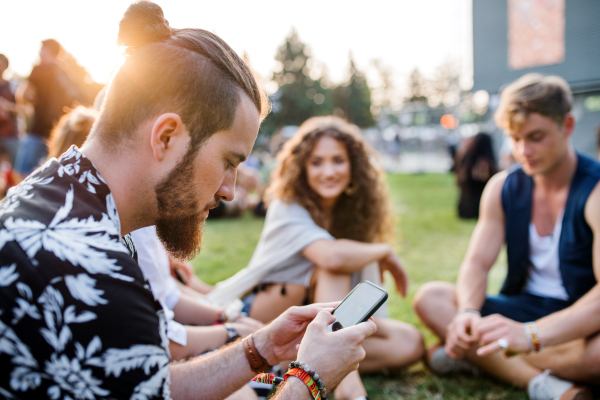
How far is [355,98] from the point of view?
45750 mm

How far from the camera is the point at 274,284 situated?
2.97 metres

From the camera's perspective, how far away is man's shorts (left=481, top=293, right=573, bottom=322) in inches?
106

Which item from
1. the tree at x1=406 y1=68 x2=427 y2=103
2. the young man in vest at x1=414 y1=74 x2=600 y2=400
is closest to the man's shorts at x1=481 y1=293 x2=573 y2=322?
the young man in vest at x1=414 y1=74 x2=600 y2=400

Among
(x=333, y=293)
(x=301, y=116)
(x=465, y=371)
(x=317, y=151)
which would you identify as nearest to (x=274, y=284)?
(x=333, y=293)

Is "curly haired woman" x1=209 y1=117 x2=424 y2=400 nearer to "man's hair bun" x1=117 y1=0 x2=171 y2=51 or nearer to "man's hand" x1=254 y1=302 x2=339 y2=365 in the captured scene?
"man's hand" x1=254 y1=302 x2=339 y2=365

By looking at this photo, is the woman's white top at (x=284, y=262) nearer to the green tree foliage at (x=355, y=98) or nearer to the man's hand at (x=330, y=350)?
the man's hand at (x=330, y=350)

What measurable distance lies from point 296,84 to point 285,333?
1400 inches

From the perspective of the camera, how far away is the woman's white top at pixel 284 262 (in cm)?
294

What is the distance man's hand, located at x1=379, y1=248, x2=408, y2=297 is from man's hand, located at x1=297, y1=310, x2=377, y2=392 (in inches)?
67.6

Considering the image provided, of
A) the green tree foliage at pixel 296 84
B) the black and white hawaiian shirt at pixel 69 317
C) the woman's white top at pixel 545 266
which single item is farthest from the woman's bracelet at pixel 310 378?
the green tree foliage at pixel 296 84

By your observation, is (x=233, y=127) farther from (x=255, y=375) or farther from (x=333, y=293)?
(x=333, y=293)

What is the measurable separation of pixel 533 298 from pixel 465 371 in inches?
27.4

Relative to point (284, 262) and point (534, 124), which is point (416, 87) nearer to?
point (534, 124)

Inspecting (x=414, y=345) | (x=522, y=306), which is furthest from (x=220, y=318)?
(x=522, y=306)
